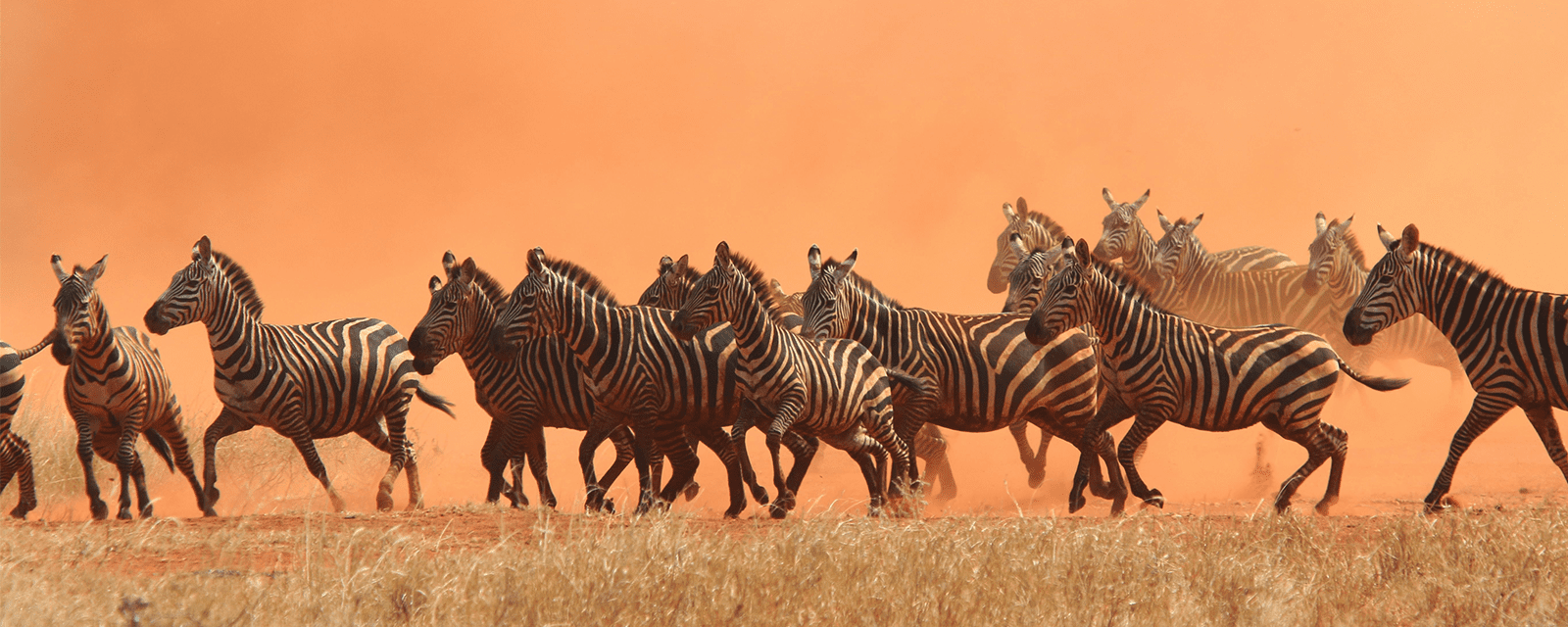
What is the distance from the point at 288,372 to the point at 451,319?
1.22 metres

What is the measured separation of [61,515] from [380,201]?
1767cm

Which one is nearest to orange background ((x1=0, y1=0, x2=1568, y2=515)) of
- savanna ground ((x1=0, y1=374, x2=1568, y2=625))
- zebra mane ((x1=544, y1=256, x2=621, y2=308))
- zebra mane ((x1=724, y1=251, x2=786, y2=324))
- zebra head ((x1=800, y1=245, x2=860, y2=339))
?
zebra mane ((x1=544, y1=256, x2=621, y2=308))

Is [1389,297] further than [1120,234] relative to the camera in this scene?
No

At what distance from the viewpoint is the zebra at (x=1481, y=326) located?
7.85 meters

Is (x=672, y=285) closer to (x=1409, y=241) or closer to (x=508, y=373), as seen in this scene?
(x=508, y=373)

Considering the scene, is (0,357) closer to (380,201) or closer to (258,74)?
(380,201)

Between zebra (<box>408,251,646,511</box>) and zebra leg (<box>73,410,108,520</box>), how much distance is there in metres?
2.19

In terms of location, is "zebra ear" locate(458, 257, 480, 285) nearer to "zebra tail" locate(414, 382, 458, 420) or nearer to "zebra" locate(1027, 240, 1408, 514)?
"zebra tail" locate(414, 382, 458, 420)

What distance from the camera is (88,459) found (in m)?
8.94

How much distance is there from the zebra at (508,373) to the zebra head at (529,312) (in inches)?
31.9

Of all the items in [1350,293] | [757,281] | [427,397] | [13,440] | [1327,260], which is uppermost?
[1327,260]

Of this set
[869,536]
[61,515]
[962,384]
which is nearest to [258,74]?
[61,515]

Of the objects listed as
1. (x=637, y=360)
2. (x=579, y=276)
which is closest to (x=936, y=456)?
(x=637, y=360)

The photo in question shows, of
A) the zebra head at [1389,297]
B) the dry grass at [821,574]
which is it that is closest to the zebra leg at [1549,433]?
the zebra head at [1389,297]
